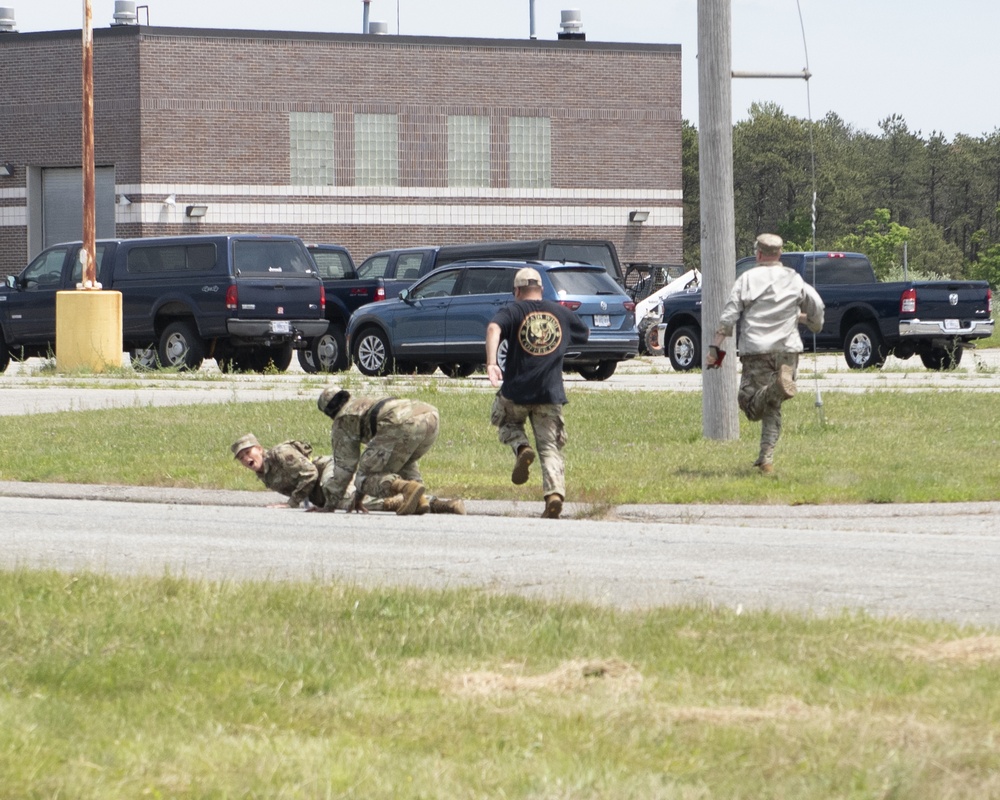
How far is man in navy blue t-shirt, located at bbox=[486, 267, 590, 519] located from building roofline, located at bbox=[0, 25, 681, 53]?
37.0m

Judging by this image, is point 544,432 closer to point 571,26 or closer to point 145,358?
point 145,358

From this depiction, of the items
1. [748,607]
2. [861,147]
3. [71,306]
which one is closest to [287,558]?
[748,607]

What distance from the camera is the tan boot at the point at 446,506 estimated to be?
1170 centimetres

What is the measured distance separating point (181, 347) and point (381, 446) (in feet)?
56.4

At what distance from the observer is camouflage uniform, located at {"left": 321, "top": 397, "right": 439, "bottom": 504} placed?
11.3 m

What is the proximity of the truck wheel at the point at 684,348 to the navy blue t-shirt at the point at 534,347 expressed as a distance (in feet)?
54.4

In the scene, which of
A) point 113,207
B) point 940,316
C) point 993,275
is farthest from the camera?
point 993,275

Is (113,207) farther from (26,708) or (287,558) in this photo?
(26,708)

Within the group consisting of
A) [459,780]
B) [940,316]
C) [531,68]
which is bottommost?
[459,780]

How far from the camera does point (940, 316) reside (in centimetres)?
2697

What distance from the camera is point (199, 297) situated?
27.6 meters

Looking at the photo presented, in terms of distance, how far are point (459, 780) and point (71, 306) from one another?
23.7m

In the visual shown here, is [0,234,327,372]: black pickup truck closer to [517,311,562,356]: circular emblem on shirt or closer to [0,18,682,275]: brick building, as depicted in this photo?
[517,311,562,356]: circular emblem on shirt

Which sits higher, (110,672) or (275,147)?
(275,147)
